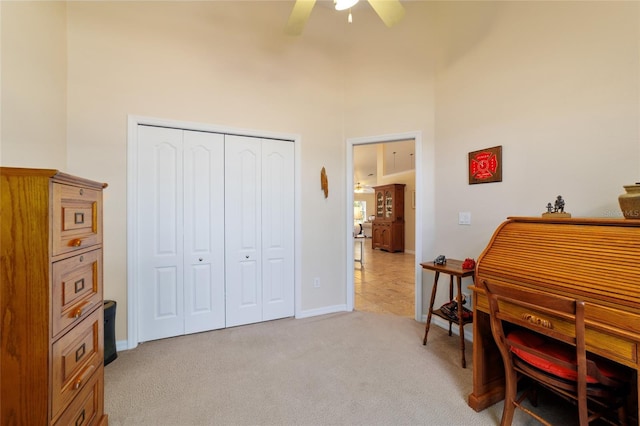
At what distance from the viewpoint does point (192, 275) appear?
2.70 m

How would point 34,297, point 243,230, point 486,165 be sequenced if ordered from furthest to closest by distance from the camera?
point 243,230, point 486,165, point 34,297

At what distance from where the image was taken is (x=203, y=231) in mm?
2740

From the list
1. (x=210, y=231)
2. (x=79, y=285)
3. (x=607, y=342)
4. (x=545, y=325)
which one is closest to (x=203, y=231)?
(x=210, y=231)

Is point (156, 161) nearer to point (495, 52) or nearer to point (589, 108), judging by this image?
point (495, 52)

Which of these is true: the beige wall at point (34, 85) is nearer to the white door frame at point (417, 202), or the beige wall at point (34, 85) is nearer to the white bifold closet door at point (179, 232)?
the white bifold closet door at point (179, 232)

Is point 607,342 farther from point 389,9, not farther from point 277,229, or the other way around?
point 277,229

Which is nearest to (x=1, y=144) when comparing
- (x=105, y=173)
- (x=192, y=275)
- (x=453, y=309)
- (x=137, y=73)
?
(x=105, y=173)

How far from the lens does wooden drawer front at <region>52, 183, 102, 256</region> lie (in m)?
1.09

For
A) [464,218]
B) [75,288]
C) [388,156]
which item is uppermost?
[388,156]

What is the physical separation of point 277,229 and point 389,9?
2.21 metres

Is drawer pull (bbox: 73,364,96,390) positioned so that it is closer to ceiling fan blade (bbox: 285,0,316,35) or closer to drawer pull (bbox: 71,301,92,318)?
drawer pull (bbox: 71,301,92,318)

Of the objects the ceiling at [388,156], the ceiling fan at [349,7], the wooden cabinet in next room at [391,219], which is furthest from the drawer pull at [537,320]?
the wooden cabinet in next room at [391,219]

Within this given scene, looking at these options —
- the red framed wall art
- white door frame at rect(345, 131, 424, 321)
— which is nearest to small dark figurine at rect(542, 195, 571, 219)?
the red framed wall art

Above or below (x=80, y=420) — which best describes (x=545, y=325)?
above
